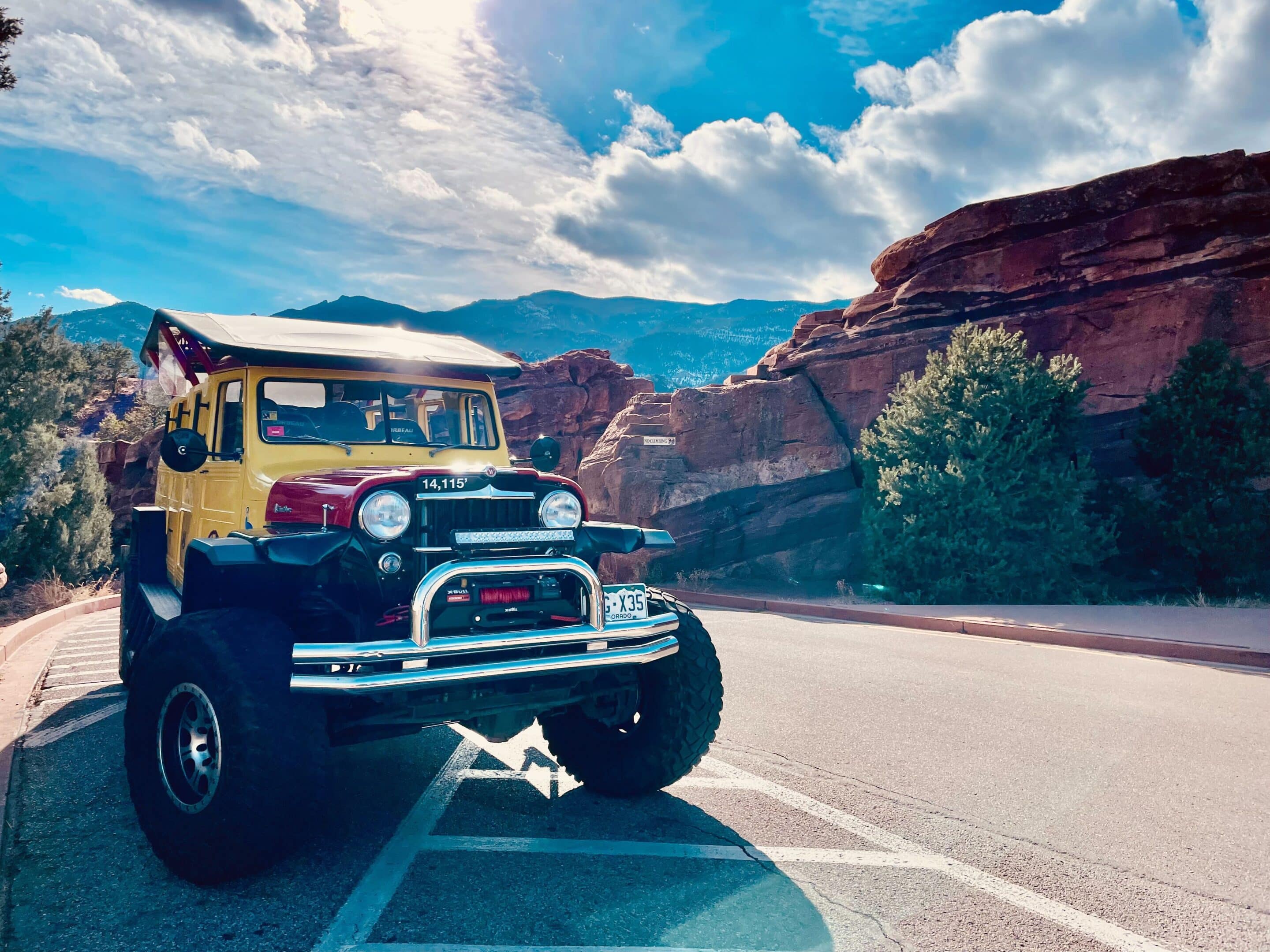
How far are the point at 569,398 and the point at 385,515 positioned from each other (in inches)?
1469

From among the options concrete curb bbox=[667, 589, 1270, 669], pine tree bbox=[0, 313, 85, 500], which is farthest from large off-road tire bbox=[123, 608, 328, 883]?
pine tree bbox=[0, 313, 85, 500]

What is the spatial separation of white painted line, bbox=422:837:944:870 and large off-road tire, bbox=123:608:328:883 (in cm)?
81

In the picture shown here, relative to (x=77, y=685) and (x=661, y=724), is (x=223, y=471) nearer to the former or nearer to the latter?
(x=661, y=724)

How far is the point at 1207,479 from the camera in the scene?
46.6 ft

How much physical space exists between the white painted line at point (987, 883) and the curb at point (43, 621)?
312 inches

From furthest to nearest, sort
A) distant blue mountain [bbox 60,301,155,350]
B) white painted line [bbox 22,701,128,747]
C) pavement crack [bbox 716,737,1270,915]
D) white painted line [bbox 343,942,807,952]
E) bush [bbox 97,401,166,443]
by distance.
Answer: distant blue mountain [bbox 60,301,155,350] < bush [bbox 97,401,166,443] < white painted line [bbox 22,701,128,747] < pavement crack [bbox 716,737,1270,915] < white painted line [bbox 343,942,807,952]

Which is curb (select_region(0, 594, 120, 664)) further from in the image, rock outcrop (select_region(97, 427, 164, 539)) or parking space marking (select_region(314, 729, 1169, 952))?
rock outcrop (select_region(97, 427, 164, 539))

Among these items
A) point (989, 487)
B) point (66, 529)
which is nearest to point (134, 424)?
point (66, 529)

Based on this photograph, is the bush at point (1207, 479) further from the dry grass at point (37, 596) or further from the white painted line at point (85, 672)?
the dry grass at point (37, 596)

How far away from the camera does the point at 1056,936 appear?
3055 millimetres

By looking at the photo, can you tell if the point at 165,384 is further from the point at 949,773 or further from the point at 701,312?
the point at 701,312

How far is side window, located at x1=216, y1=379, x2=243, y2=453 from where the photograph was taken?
16.6 feet

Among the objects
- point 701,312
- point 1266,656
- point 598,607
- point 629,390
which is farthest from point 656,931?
point 701,312

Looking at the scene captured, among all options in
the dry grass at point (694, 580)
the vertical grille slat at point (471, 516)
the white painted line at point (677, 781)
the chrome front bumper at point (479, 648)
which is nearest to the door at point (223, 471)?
the vertical grille slat at point (471, 516)
